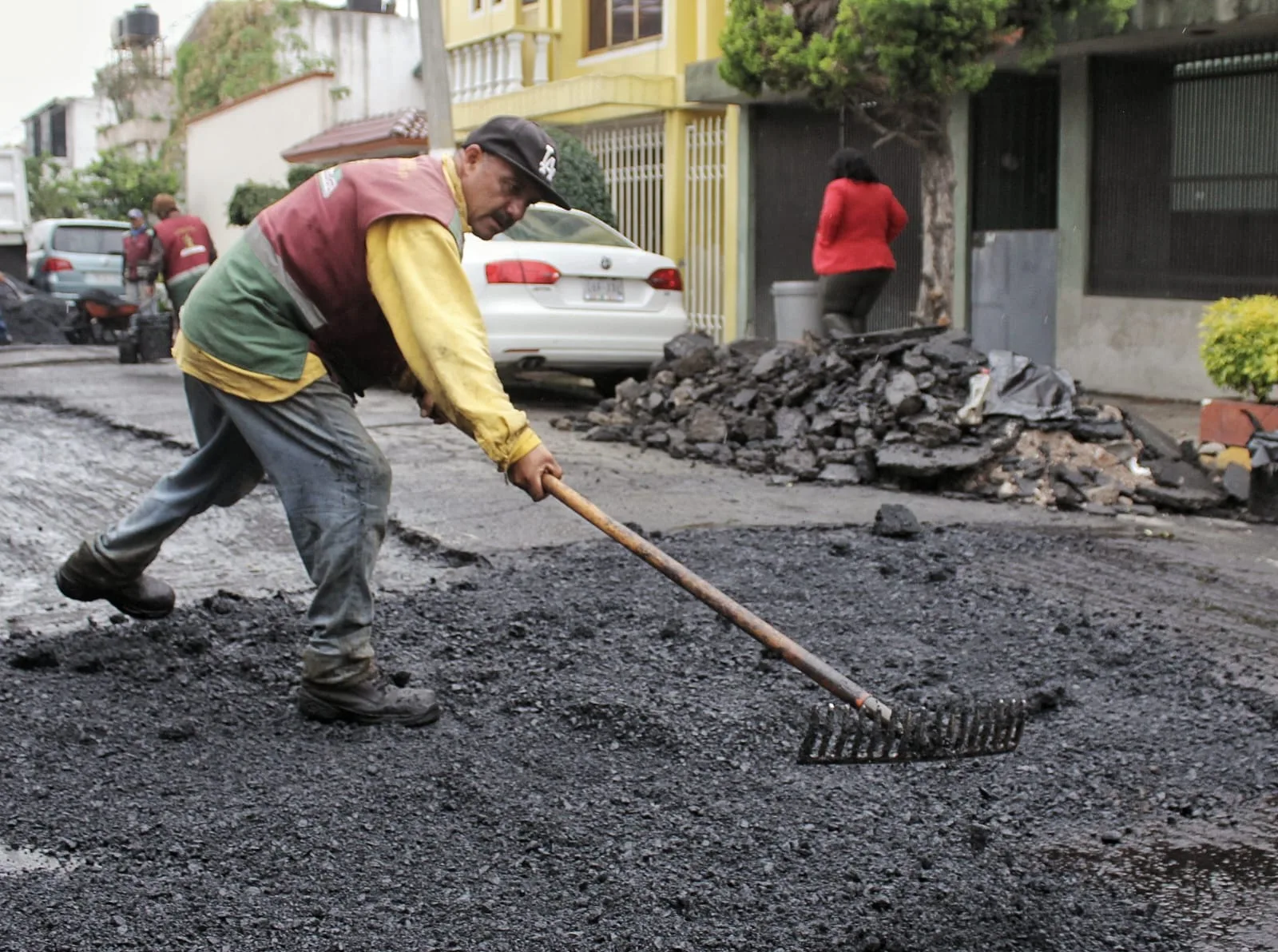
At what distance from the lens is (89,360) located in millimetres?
17094

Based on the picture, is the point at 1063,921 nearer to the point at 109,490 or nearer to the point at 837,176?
the point at 109,490

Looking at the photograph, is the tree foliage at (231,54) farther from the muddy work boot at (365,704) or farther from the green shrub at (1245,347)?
the muddy work boot at (365,704)

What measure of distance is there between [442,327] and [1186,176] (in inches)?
403

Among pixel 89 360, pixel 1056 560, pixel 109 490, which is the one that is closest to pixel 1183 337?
pixel 1056 560

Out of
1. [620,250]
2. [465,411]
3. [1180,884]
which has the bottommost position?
[1180,884]

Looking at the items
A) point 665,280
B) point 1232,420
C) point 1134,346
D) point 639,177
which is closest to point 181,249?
point 639,177

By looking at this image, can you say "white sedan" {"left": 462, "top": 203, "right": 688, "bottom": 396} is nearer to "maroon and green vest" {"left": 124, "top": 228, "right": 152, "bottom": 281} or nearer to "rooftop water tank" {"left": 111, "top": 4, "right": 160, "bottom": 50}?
"maroon and green vest" {"left": 124, "top": 228, "right": 152, "bottom": 281}

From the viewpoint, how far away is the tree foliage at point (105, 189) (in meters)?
38.7

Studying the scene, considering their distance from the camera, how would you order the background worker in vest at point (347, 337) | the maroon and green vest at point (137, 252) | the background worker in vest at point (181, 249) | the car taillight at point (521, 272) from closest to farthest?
the background worker in vest at point (347, 337) < the car taillight at point (521, 272) < the background worker in vest at point (181, 249) < the maroon and green vest at point (137, 252)

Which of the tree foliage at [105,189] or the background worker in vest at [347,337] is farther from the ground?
the tree foliage at [105,189]

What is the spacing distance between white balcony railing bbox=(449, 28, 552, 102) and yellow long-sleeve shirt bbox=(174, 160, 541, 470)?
17090mm

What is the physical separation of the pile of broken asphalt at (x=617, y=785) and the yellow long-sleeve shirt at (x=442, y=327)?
0.83 meters

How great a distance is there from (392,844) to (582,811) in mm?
438

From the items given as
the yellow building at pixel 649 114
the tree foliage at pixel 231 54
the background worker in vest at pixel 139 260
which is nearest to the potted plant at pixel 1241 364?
the yellow building at pixel 649 114
